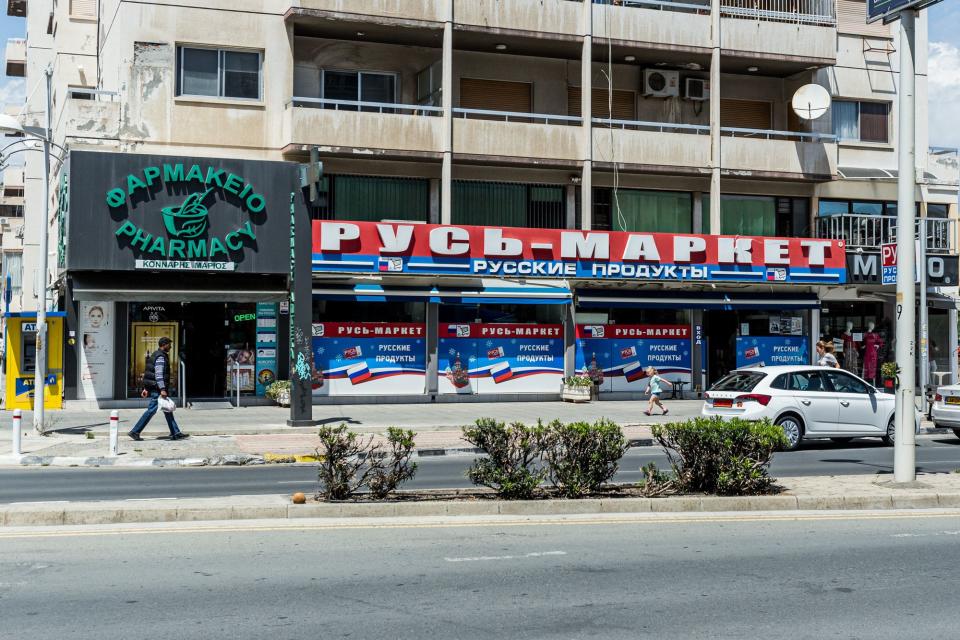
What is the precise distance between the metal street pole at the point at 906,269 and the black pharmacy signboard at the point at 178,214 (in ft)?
53.2

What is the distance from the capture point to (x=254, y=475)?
15305 millimetres

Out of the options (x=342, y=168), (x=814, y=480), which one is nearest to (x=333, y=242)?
(x=342, y=168)

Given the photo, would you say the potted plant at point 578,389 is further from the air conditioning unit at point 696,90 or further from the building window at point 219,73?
the building window at point 219,73

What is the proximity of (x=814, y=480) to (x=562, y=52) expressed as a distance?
786 inches

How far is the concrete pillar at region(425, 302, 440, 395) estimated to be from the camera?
1102 inches

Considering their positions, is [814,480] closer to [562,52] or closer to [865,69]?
[562,52]

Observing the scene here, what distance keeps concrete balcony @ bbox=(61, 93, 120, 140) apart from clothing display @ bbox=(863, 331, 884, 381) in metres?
23.1

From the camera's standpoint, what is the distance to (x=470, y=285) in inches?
1102

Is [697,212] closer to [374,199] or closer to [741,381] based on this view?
[374,199]

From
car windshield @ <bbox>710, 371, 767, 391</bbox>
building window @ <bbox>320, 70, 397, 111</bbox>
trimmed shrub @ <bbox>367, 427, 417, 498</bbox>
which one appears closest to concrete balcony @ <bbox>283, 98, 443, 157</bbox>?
building window @ <bbox>320, 70, 397, 111</bbox>

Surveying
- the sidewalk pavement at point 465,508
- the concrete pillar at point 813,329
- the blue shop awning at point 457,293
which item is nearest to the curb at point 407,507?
the sidewalk pavement at point 465,508

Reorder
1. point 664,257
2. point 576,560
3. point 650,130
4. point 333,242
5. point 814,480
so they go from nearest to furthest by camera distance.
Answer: point 576,560, point 814,480, point 333,242, point 664,257, point 650,130

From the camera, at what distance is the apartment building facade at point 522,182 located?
87.4ft

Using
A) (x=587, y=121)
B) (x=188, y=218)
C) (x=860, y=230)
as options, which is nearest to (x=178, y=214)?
(x=188, y=218)
